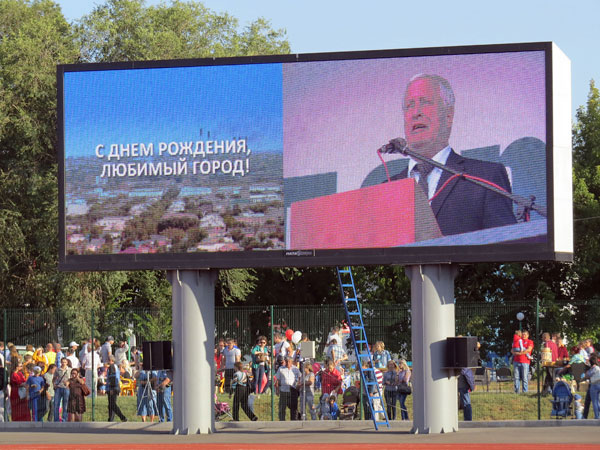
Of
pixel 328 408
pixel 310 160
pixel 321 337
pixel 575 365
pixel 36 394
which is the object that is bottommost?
pixel 328 408

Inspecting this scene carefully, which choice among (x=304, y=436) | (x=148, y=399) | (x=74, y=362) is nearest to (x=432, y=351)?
(x=304, y=436)

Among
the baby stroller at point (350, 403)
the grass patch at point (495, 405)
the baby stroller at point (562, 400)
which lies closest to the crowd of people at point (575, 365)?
the baby stroller at point (562, 400)

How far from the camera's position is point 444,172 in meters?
25.1

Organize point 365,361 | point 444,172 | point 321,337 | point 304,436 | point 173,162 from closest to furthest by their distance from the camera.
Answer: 1. point 444,172
2. point 173,162
3. point 304,436
4. point 365,361
5. point 321,337

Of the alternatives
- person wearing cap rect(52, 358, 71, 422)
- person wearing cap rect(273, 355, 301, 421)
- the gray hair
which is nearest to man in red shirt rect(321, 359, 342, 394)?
person wearing cap rect(273, 355, 301, 421)

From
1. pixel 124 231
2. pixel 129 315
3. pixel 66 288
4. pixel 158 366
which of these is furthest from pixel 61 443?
pixel 66 288

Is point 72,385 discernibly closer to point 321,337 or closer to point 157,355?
A: point 157,355

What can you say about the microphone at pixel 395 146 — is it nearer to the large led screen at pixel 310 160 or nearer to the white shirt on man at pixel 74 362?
the large led screen at pixel 310 160

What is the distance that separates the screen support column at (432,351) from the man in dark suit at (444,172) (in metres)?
1.25

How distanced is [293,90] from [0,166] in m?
27.8

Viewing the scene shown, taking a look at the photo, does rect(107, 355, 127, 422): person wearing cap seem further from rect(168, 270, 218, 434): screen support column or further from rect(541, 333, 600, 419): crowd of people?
rect(541, 333, 600, 419): crowd of people

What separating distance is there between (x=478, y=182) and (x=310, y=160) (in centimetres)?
317

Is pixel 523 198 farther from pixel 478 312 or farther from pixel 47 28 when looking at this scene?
pixel 47 28

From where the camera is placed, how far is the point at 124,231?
26.4m
